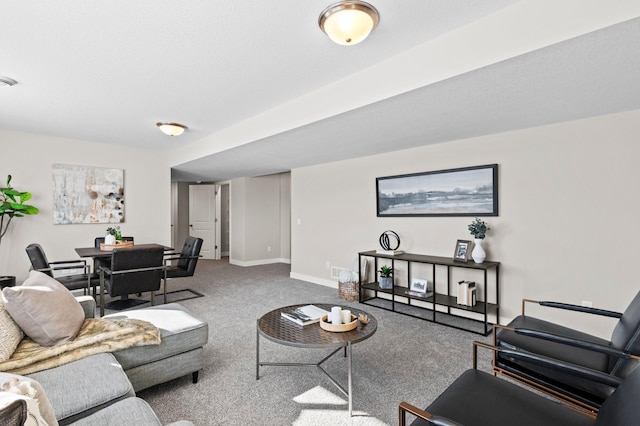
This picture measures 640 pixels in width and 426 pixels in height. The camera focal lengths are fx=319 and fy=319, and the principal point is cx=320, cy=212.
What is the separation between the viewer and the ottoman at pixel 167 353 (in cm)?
199

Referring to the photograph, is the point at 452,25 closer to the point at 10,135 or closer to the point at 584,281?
the point at 584,281

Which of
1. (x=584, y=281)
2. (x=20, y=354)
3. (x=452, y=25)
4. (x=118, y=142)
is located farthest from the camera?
(x=118, y=142)

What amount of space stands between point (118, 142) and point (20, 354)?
4.34 meters

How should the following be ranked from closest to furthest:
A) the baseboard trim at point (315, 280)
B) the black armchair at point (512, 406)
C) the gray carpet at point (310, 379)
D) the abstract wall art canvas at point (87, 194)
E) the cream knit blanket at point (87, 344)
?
the black armchair at point (512, 406) < the cream knit blanket at point (87, 344) < the gray carpet at point (310, 379) < the abstract wall art canvas at point (87, 194) < the baseboard trim at point (315, 280)

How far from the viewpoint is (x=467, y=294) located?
3504 mm

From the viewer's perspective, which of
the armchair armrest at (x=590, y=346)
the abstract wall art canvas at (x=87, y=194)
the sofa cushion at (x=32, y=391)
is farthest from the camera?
the abstract wall art canvas at (x=87, y=194)

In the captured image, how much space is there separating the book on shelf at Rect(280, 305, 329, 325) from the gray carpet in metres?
0.44

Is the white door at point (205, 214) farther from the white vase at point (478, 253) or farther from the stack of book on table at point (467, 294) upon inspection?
the white vase at point (478, 253)

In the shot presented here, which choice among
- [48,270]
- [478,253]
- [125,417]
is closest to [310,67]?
[125,417]

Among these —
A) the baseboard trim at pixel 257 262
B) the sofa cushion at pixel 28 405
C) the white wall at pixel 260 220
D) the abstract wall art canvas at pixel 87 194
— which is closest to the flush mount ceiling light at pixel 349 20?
the sofa cushion at pixel 28 405

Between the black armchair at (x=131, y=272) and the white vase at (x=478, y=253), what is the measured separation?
3611mm

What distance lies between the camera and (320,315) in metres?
2.44

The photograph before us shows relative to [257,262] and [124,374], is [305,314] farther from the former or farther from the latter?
[257,262]

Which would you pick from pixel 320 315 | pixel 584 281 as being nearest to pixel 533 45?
pixel 320 315
